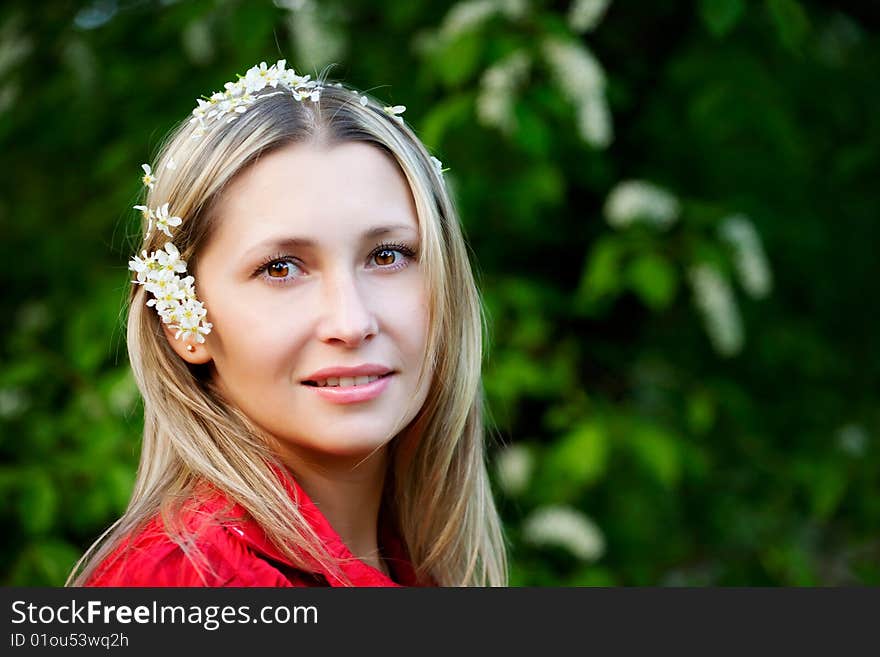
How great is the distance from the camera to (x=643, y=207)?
368cm

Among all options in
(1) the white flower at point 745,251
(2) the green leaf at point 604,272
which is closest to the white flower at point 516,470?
(2) the green leaf at point 604,272

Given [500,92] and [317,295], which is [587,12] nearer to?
[500,92]

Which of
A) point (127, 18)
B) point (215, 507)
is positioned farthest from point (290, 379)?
point (127, 18)

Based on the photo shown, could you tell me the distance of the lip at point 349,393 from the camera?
1.56m

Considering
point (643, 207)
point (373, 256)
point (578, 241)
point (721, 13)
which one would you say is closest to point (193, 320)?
point (373, 256)

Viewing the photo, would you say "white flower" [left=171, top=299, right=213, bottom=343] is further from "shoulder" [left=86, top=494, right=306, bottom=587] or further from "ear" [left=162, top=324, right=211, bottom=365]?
"shoulder" [left=86, top=494, right=306, bottom=587]

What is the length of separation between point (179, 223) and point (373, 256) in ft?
1.06

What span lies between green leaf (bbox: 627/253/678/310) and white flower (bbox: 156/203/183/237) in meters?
2.12

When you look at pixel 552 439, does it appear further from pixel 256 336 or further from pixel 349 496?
pixel 256 336

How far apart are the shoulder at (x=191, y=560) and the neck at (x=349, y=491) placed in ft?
0.68

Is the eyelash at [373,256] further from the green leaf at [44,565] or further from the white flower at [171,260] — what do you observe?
the green leaf at [44,565]

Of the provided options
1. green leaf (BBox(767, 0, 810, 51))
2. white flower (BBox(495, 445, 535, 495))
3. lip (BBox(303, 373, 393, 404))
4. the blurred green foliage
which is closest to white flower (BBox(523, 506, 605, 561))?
the blurred green foliage

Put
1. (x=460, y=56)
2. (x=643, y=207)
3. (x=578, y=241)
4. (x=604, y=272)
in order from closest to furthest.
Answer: (x=460, y=56), (x=604, y=272), (x=643, y=207), (x=578, y=241)

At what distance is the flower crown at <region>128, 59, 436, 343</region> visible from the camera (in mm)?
Result: 1622
